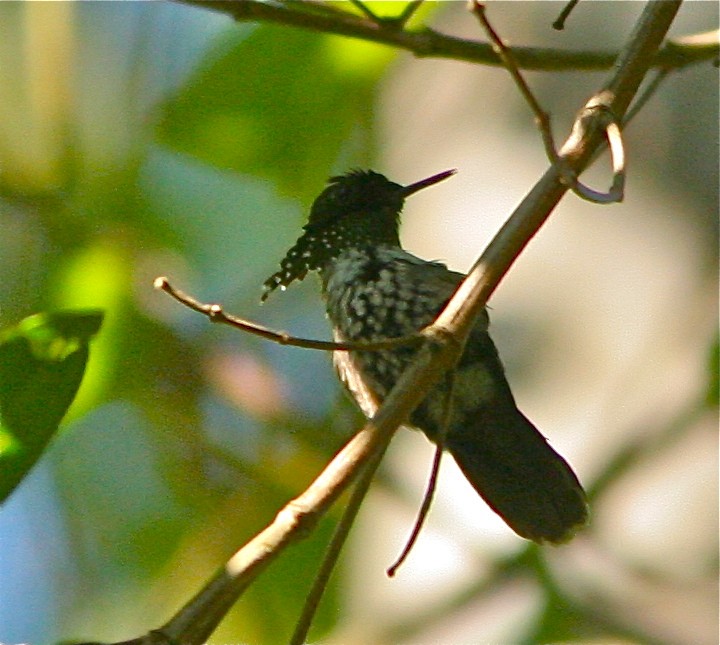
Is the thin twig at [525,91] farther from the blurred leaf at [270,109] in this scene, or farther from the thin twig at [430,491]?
the blurred leaf at [270,109]

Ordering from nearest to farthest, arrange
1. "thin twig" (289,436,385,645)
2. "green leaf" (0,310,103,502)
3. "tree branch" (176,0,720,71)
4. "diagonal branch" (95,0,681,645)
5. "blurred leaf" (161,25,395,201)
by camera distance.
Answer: "diagonal branch" (95,0,681,645)
"thin twig" (289,436,385,645)
"green leaf" (0,310,103,502)
"tree branch" (176,0,720,71)
"blurred leaf" (161,25,395,201)

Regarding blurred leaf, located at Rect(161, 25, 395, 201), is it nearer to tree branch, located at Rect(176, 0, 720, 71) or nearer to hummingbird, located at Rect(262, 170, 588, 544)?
hummingbird, located at Rect(262, 170, 588, 544)

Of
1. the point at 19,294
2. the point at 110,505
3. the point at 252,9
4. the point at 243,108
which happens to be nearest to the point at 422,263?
the point at 252,9

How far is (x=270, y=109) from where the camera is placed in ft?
11.3

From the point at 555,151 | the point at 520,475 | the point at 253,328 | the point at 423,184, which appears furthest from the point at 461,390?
the point at 253,328

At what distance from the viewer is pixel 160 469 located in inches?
147

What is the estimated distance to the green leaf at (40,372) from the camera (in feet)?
5.30

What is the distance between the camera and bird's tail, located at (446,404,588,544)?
7.64 feet

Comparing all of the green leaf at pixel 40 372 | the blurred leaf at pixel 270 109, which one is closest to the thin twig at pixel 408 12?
the green leaf at pixel 40 372

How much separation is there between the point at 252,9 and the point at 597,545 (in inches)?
96.3

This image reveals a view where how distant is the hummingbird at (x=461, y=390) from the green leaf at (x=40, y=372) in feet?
2.78

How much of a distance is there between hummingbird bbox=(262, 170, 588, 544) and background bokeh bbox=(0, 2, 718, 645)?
74cm

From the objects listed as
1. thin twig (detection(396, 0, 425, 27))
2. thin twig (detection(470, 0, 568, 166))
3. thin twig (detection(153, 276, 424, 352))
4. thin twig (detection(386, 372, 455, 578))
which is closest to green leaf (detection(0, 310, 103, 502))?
thin twig (detection(153, 276, 424, 352))

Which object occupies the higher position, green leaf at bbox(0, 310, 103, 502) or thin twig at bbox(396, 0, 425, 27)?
thin twig at bbox(396, 0, 425, 27)
